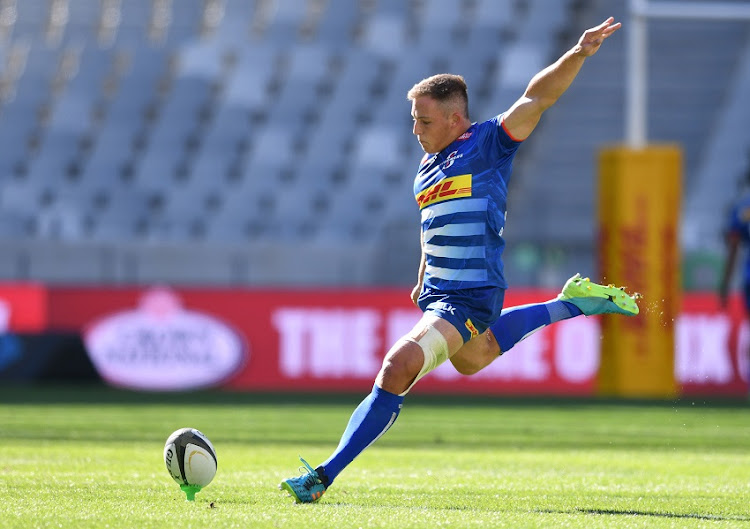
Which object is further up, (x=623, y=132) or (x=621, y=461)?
(x=623, y=132)

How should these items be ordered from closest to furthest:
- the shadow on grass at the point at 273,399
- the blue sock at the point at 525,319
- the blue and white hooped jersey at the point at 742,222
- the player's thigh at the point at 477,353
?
the player's thigh at the point at 477,353 < the blue sock at the point at 525,319 < the blue and white hooped jersey at the point at 742,222 < the shadow on grass at the point at 273,399

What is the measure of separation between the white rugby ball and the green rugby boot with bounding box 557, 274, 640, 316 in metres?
1.86

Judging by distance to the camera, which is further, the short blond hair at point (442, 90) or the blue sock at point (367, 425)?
the short blond hair at point (442, 90)

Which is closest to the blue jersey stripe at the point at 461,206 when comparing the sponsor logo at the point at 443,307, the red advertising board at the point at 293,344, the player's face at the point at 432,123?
the player's face at the point at 432,123

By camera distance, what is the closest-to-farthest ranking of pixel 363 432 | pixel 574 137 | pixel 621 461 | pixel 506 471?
pixel 363 432, pixel 506 471, pixel 621 461, pixel 574 137

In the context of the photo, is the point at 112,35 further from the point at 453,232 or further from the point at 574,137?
the point at 453,232

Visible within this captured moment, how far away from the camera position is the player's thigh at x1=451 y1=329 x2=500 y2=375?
5898 millimetres

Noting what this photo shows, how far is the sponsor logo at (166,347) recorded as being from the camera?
1555 cm

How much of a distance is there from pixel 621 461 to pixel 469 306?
2.58 m

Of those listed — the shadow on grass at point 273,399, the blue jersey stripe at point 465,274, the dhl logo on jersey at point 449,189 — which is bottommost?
the shadow on grass at point 273,399

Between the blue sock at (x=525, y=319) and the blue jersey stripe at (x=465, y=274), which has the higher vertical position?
Answer: the blue jersey stripe at (x=465, y=274)

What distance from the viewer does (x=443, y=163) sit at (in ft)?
18.7

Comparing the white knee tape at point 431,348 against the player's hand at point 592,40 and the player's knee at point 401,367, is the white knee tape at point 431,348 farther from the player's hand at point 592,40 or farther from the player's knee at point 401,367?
the player's hand at point 592,40

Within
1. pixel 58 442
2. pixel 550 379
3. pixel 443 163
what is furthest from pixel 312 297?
pixel 443 163
